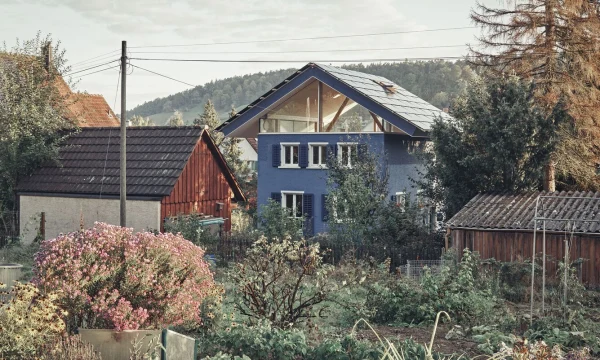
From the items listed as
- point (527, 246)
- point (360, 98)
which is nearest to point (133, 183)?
point (360, 98)

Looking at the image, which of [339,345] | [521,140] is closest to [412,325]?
[339,345]

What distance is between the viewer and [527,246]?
19.6 m

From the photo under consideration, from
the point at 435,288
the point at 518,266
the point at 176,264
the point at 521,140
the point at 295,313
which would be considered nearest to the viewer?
the point at 176,264

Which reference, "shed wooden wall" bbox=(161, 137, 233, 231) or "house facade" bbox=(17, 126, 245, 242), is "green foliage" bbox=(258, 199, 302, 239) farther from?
"house facade" bbox=(17, 126, 245, 242)

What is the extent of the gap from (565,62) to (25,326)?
2232 centimetres

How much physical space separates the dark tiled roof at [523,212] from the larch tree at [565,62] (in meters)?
4.12

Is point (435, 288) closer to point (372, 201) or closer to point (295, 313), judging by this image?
point (295, 313)

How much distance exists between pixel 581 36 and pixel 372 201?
972 cm

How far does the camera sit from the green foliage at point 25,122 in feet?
95.4

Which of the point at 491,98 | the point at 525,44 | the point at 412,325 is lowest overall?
the point at 412,325

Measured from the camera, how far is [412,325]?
41.1 ft

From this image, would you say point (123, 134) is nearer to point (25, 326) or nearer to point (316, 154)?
point (316, 154)

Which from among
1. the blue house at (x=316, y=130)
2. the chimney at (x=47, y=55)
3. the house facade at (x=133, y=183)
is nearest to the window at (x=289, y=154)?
the blue house at (x=316, y=130)

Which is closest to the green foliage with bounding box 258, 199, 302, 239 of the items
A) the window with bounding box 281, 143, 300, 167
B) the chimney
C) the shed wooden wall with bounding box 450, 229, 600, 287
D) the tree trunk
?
the shed wooden wall with bounding box 450, 229, 600, 287
